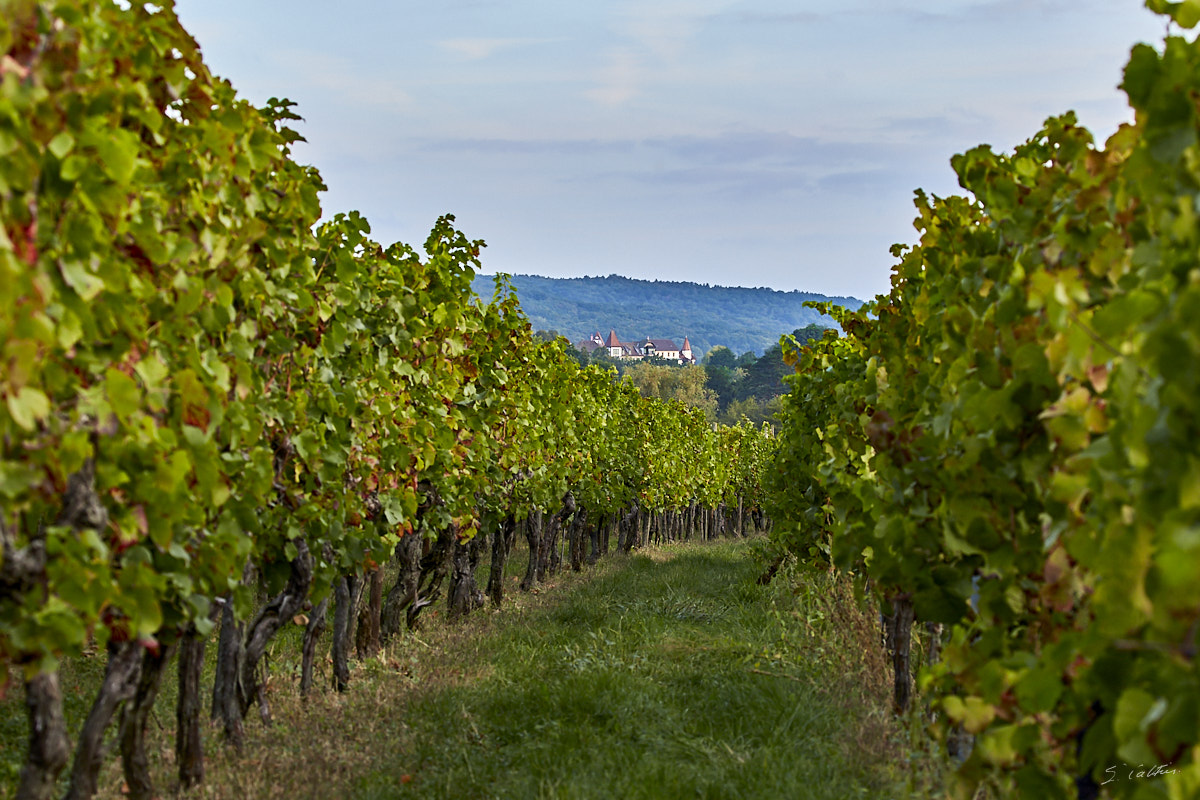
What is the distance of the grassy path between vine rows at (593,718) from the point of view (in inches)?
227

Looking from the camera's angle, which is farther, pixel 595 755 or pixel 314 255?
pixel 314 255

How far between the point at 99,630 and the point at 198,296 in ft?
4.27

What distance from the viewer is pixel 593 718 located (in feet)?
23.7

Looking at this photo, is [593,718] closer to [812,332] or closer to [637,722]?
[637,722]

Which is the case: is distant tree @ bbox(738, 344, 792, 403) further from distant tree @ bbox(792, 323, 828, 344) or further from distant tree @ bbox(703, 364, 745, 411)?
distant tree @ bbox(703, 364, 745, 411)

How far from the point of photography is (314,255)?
6863 millimetres

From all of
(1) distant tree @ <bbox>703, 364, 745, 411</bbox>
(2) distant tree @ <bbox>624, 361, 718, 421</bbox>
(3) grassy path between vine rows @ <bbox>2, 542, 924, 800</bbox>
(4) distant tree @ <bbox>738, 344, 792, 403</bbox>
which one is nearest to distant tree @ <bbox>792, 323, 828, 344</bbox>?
(4) distant tree @ <bbox>738, 344, 792, 403</bbox>

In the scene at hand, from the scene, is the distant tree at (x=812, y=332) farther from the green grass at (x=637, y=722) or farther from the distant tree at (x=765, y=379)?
the green grass at (x=637, y=722)

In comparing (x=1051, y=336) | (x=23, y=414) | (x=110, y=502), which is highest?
(x=1051, y=336)

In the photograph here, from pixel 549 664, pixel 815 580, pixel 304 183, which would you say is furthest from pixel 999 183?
pixel 815 580

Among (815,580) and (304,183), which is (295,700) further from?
(815,580)

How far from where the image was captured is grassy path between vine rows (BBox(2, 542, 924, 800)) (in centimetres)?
577

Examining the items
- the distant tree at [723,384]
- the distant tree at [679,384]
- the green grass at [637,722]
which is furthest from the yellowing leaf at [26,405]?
the distant tree at [723,384]

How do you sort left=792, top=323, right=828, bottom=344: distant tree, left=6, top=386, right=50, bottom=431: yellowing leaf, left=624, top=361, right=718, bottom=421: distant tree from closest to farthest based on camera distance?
left=6, top=386, right=50, bottom=431: yellowing leaf → left=792, top=323, right=828, bottom=344: distant tree → left=624, top=361, right=718, bottom=421: distant tree
